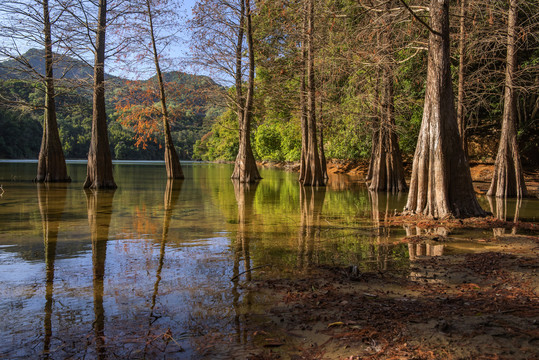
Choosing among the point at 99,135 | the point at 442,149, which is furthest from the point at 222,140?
the point at 442,149

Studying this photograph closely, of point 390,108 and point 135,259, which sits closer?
point 135,259

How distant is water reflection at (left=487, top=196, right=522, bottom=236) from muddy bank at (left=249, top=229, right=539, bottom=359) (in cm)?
303

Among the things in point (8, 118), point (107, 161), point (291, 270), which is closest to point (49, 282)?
point (291, 270)

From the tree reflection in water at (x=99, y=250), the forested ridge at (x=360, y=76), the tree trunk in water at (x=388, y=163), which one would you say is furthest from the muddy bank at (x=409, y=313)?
the tree trunk in water at (x=388, y=163)

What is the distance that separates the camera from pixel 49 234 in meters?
7.71

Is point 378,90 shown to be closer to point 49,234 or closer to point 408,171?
point 408,171

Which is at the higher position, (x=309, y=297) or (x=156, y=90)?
(x=156, y=90)

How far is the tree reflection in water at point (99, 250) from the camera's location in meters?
3.25

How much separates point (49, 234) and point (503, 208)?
1197 cm

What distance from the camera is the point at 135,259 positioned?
579 cm

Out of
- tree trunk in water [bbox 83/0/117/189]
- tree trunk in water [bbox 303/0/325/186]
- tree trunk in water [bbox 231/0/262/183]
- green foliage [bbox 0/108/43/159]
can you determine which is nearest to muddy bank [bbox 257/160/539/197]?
tree trunk in water [bbox 303/0/325/186]

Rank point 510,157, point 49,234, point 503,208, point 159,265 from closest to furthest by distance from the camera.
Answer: point 159,265 → point 49,234 → point 503,208 → point 510,157

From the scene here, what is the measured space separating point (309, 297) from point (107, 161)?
17.1m

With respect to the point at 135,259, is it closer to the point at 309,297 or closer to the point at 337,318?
the point at 309,297
